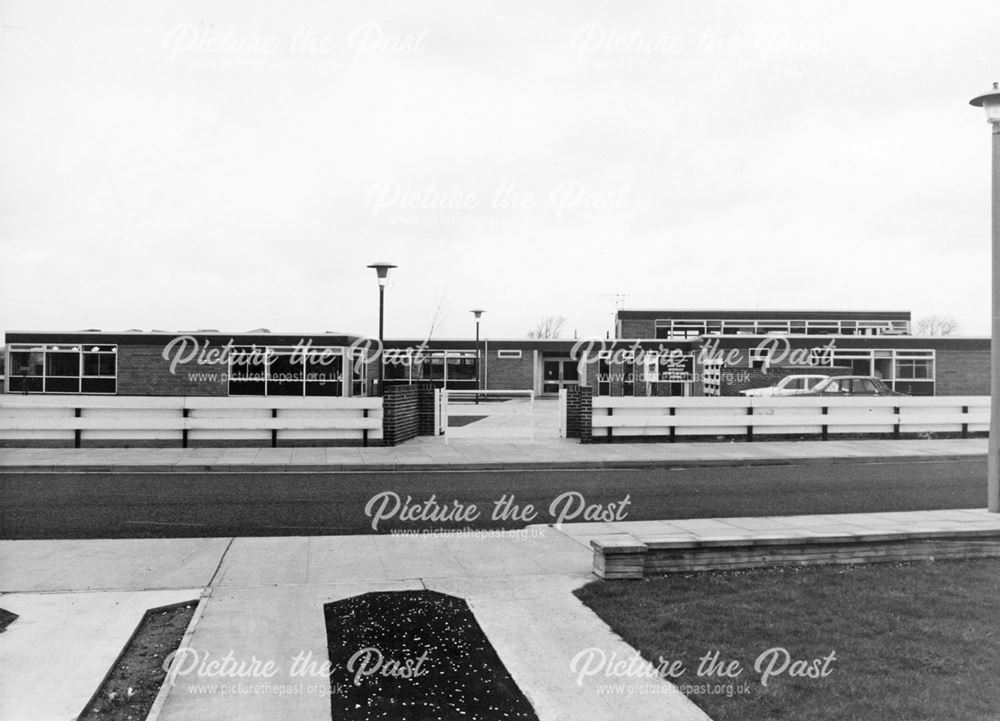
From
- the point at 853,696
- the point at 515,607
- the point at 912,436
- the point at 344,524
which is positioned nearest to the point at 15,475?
the point at 344,524

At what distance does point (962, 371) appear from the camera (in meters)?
36.6

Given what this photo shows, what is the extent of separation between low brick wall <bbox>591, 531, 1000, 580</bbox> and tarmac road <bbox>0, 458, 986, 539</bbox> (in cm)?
286

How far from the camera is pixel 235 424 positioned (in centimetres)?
1761

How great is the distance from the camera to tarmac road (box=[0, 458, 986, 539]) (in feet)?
32.5

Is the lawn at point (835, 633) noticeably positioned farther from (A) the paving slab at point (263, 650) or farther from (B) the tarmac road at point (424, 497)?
(B) the tarmac road at point (424, 497)

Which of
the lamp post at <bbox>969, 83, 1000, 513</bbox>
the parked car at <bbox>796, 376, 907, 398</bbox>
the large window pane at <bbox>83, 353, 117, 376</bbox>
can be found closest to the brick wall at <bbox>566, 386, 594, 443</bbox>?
the lamp post at <bbox>969, 83, 1000, 513</bbox>

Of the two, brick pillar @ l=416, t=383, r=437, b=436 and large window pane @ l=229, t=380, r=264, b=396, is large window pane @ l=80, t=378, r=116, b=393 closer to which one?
large window pane @ l=229, t=380, r=264, b=396

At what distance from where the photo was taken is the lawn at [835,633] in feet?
14.9

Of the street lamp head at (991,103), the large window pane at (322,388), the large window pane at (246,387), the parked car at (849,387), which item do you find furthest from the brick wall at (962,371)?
the street lamp head at (991,103)

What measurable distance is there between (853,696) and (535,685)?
178 centimetres

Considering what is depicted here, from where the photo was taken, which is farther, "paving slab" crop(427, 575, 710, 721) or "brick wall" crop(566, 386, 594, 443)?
"brick wall" crop(566, 386, 594, 443)

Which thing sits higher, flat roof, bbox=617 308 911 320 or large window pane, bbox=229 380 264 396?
flat roof, bbox=617 308 911 320

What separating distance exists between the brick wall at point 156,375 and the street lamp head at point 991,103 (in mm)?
31424

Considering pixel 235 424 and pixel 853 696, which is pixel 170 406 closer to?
pixel 235 424
